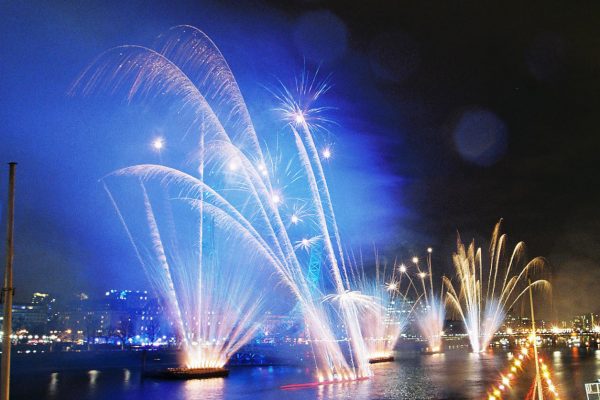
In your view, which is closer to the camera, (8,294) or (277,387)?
(8,294)

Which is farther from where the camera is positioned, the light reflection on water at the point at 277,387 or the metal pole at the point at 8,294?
the light reflection on water at the point at 277,387

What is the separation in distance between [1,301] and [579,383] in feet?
104

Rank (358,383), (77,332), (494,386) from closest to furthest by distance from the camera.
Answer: (494,386)
(358,383)
(77,332)

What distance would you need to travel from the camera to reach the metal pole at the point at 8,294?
9812 mm

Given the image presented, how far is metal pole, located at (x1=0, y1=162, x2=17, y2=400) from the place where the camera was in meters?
9.81

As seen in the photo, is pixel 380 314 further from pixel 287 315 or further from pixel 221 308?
pixel 287 315

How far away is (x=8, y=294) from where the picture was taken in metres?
10.1

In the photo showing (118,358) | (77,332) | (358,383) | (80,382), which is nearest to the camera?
(358,383)

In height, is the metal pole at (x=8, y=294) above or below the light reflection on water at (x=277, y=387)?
above

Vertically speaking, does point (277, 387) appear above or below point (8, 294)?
below

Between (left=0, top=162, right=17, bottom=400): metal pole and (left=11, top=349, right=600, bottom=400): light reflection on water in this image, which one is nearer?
(left=0, top=162, right=17, bottom=400): metal pole

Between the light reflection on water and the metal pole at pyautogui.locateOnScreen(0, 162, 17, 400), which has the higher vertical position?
the metal pole at pyautogui.locateOnScreen(0, 162, 17, 400)

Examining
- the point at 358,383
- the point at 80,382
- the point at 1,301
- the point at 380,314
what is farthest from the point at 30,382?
the point at 380,314

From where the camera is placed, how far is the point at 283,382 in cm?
3650
